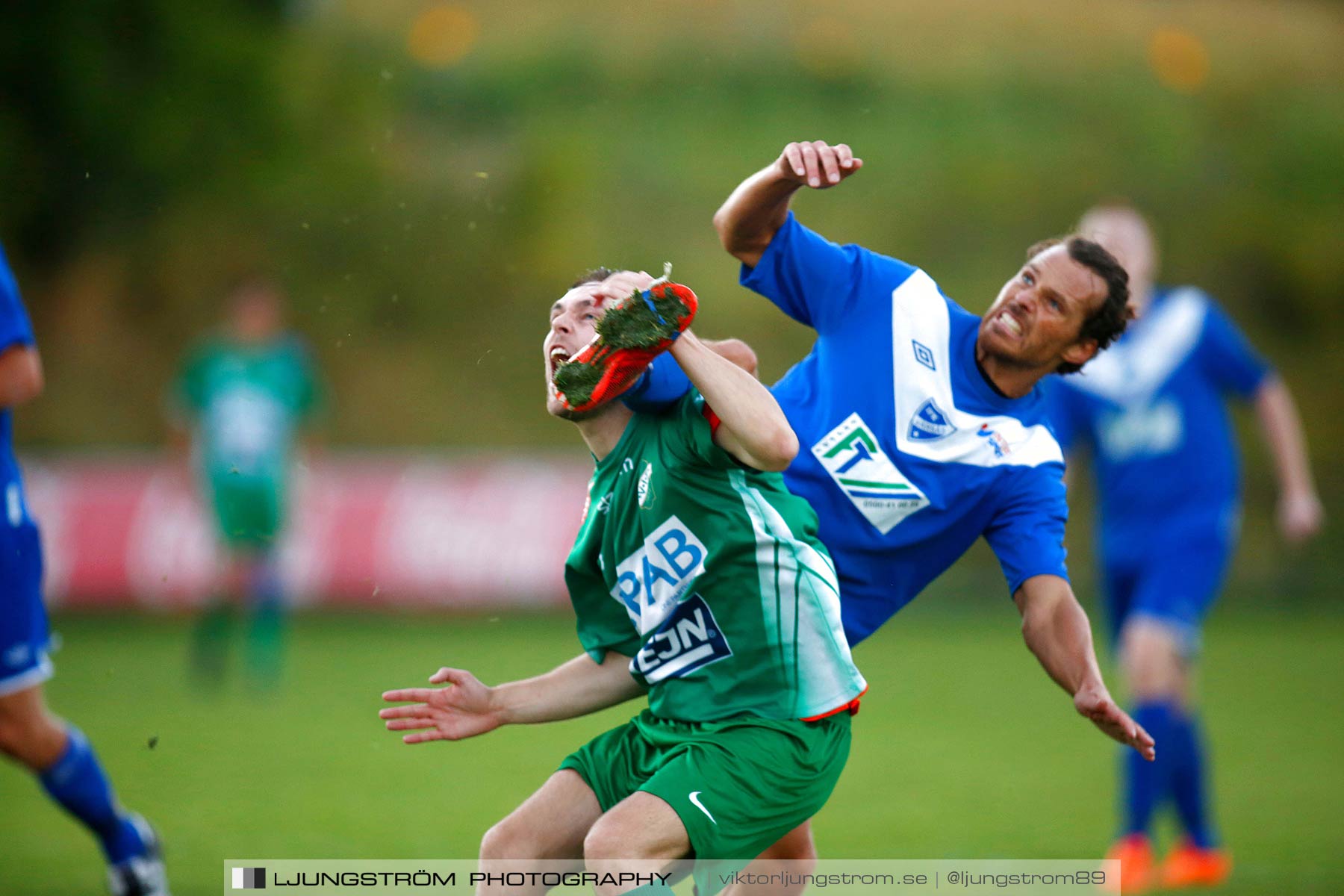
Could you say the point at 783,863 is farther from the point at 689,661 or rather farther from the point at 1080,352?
the point at 1080,352

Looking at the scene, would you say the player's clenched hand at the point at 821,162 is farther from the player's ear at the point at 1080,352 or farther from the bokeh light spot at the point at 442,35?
the bokeh light spot at the point at 442,35

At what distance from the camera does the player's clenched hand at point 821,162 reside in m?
2.77

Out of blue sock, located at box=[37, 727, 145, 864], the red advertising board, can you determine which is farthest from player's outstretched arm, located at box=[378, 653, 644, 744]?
the red advertising board

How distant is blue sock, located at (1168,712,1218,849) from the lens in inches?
193

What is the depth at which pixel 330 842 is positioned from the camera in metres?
4.87

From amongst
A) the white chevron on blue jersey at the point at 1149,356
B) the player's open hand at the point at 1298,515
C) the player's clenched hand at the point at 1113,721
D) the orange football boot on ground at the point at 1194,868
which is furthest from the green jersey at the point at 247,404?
the player's clenched hand at the point at 1113,721

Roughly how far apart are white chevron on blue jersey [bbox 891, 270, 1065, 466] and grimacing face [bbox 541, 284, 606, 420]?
0.87 meters

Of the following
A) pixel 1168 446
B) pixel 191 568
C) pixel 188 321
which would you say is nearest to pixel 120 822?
pixel 1168 446

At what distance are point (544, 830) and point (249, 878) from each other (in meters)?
1.30

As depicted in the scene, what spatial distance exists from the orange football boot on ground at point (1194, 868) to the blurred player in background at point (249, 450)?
5.62 m

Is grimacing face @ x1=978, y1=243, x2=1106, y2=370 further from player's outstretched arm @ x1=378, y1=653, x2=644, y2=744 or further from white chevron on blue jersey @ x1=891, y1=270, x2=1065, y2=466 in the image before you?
player's outstretched arm @ x1=378, y1=653, x2=644, y2=744

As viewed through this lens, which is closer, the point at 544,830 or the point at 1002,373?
the point at 544,830

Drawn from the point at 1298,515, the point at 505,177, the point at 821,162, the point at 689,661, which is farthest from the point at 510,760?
the point at 505,177

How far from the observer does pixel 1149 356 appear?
5.59 meters
